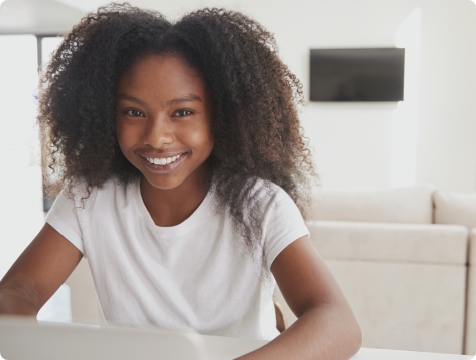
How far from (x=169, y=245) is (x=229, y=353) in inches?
8.6

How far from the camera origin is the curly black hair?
21.7 inches

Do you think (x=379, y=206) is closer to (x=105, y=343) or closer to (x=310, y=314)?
(x=310, y=314)

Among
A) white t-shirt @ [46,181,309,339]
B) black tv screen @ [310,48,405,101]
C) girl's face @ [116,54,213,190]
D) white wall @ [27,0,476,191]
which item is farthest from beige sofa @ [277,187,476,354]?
black tv screen @ [310,48,405,101]

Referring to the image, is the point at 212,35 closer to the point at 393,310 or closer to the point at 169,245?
the point at 169,245

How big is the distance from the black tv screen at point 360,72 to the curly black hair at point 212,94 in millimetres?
1874

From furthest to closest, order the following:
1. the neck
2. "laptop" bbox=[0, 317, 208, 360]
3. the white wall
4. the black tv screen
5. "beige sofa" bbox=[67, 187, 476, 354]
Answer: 1. the black tv screen
2. the white wall
3. "beige sofa" bbox=[67, 187, 476, 354]
4. the neck
5. "laptop" bbox=[0, 317, 208, 360]

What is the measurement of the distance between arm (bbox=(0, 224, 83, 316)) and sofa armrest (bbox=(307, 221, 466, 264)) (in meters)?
0.69

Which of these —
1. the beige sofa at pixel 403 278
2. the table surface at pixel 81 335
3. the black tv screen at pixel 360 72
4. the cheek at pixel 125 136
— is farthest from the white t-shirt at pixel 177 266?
the black tv screen at pixel 360 72

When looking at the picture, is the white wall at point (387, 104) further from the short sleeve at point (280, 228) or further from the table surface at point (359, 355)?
the table surface at point (359, 355)

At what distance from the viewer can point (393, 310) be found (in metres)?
1.17

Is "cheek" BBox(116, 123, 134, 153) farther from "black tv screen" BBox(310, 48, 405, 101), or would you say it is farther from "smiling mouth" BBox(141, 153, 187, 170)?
"black tv screen" BBox(310, 48, 405, 101)

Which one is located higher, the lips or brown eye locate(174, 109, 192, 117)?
brown eye locate(174, 109, 192, 117)

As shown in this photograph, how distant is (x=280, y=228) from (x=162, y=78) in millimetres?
216

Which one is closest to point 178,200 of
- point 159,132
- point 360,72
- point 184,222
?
point 184,222
